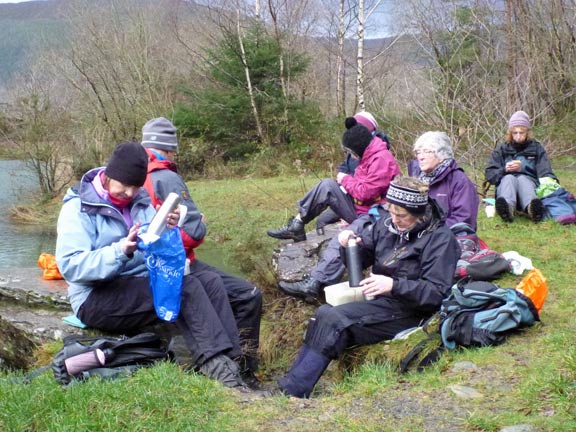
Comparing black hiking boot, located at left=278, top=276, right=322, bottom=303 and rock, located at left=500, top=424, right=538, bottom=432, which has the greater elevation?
rock, located at left=500, top=424, right=538, bottom=432

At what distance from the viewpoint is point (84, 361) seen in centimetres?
356

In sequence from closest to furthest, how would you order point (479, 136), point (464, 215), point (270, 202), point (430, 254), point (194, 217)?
point (430, 254), point (194, 217), point (464, 215), point (479, 136), point (270, 202)

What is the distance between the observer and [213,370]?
376 cm

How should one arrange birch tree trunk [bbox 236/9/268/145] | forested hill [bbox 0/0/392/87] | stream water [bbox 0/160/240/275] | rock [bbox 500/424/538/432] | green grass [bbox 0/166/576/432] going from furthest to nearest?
forested hill [bbox 0/0/392/87]
birch tree trunk [bbox 236/9/268/145]
stream water [bbox 0/160/240/275]
green grass [bbox 0/166/576/432]
rock [bbox 500/424/538/432]

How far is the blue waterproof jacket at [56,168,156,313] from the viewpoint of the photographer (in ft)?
12.3

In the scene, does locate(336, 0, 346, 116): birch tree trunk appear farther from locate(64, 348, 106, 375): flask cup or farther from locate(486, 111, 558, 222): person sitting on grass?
locate(64, 348, 106, 375): flask cup

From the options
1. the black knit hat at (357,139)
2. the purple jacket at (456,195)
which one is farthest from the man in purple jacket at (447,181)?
the black knit hat at (357,139)

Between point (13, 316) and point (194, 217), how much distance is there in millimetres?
1522

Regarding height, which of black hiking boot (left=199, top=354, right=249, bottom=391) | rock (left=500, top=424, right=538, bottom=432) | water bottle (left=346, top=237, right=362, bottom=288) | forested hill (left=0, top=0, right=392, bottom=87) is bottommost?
black hiking boot (left=199, top=354, right=249, bottom=391)

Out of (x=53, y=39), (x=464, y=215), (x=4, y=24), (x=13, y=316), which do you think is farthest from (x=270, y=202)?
(x=4, y=24)

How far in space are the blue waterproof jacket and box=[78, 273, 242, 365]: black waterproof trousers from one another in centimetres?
8

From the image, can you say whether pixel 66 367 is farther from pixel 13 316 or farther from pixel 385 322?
pixel 385 322

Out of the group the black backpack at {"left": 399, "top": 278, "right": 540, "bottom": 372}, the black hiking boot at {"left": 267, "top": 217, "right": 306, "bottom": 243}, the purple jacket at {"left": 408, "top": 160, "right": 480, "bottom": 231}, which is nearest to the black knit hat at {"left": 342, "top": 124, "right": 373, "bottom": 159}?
the purple jacket at {"left": 408, "top": 160, "right": 480, "bottom": 231}

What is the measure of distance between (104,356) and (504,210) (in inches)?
208
